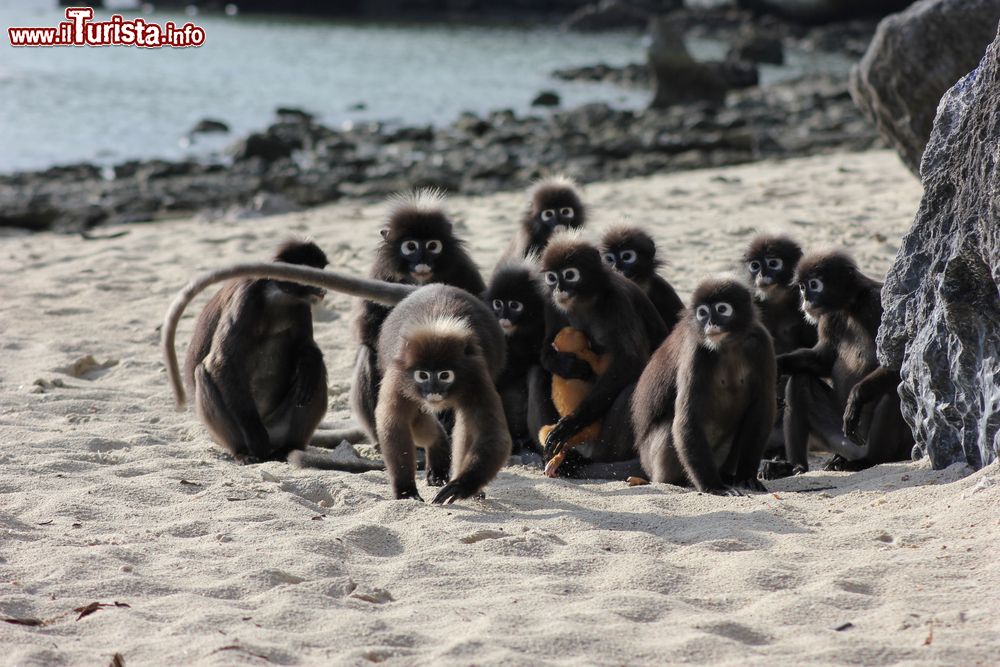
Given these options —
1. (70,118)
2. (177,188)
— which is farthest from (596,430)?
(70,118)

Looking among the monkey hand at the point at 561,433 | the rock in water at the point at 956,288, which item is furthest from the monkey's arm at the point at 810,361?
the monkey hand at the point at 561,433

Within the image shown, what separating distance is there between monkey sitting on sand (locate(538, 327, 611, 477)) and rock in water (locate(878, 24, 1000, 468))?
1.62 meters

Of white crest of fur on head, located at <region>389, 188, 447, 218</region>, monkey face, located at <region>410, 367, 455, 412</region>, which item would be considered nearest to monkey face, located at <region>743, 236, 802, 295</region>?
white crest of fur on head, located at <region>389, 188, 447, 218</region>

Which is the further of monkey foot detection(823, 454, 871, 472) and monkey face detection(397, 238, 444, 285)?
monkey face detection(397, 238, 444, 285)

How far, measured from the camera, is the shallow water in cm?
2491

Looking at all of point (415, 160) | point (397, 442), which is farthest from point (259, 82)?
point (397, 442)

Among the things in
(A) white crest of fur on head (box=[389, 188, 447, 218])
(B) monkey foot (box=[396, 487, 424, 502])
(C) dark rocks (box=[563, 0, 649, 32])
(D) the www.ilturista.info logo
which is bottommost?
(B) monkey foot (box=[396, 487, 424, 502])

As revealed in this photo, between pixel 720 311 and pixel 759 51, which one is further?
pixel 759 51

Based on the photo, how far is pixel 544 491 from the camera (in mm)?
5781

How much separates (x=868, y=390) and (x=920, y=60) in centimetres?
572

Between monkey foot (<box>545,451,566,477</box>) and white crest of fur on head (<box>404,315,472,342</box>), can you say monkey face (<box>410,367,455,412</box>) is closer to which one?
white crest of fur on head (<box>404,315,472,342</box>)

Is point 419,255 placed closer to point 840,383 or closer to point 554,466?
point 554,466

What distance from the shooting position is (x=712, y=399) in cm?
596

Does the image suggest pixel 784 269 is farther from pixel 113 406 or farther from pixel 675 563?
pixel 113 406
